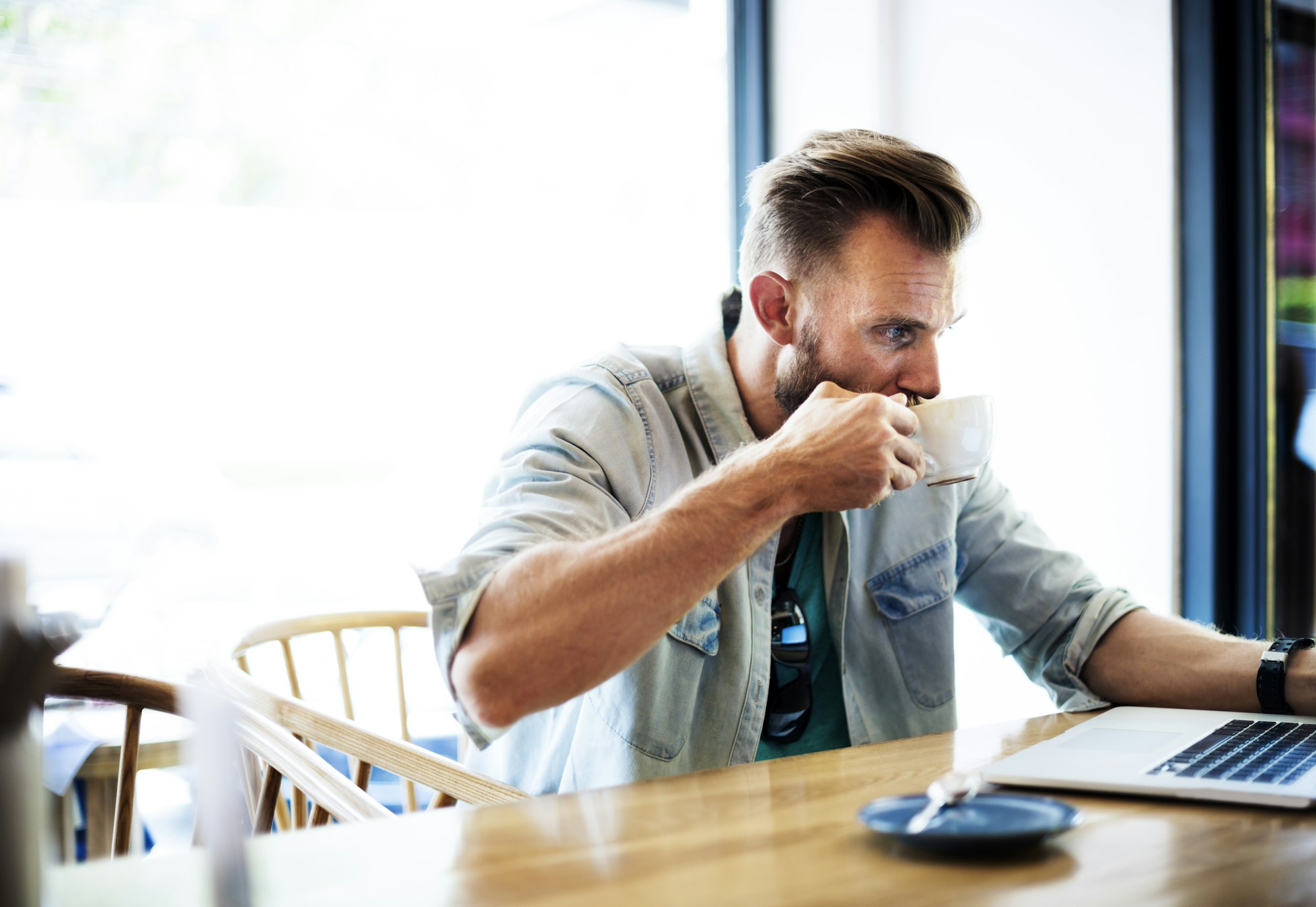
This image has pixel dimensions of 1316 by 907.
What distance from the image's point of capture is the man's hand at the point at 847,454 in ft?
3.67

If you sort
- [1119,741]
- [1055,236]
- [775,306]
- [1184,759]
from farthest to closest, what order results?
[1055,236] → [775,306] → [1119,741] → [1184,759]

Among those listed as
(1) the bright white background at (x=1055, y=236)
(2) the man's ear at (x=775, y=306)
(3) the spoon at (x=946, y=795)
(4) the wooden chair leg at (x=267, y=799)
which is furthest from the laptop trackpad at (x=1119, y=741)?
(1) the bright white background at (x=1055, y=236)

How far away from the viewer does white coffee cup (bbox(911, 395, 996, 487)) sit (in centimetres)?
119

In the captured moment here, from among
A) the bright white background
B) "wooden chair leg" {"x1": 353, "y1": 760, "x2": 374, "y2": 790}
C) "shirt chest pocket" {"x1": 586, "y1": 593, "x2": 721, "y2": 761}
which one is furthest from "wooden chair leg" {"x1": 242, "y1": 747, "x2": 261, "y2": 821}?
the bright white background

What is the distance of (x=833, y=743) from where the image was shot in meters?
1.47

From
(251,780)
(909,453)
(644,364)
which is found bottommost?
(251,780)

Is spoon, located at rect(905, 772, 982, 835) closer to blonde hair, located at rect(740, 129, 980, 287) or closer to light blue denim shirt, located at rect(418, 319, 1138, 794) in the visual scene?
light blue denim shirt, located at rect(418, 319, 1138, 794)

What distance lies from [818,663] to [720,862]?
2.55 feet

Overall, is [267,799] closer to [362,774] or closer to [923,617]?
[362,774]

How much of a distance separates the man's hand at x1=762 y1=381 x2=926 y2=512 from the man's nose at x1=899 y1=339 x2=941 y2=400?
0.26m

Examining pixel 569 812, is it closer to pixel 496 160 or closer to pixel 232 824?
pixel 232 824

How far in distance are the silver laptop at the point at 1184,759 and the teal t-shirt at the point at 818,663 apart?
344 mm

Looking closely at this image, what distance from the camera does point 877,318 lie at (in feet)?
4.72

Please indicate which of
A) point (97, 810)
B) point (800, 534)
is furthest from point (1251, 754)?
point (97, 810)
